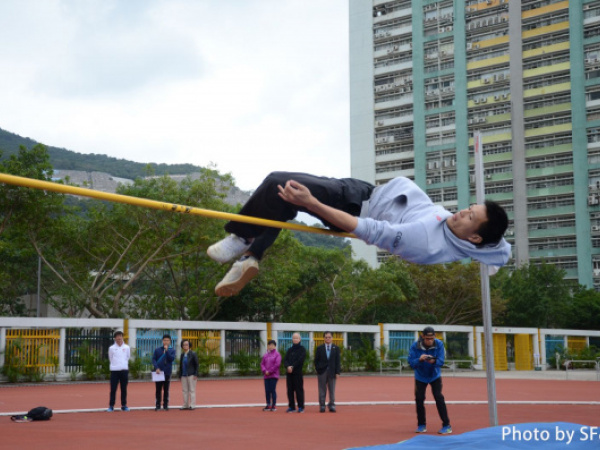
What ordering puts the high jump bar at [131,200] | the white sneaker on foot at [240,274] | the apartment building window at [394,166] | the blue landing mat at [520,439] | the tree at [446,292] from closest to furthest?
the high jump bar at [131,200]
the white sneaker on foot at [240,274]
the blue landing mat at [520,439]
the tree at [446,292]
the apartment building window at [394,166]

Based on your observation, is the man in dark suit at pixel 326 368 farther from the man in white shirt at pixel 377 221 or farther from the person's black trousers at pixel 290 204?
the person's black trousers at pixel 290 204

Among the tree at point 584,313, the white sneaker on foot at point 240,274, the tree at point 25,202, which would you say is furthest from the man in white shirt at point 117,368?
the tree at point 584,313

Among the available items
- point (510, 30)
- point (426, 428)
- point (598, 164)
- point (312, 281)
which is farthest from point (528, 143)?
point (426, 428)

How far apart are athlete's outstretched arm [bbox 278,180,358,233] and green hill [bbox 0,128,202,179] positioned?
91464 mm

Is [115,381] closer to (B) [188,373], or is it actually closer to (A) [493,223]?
(B) [188,373]

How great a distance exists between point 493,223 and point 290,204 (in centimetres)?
134

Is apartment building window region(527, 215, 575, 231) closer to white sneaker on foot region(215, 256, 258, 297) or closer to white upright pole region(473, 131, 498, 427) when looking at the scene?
white upright pole region(473, 131, 498, 427)

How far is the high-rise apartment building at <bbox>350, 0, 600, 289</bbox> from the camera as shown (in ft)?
184

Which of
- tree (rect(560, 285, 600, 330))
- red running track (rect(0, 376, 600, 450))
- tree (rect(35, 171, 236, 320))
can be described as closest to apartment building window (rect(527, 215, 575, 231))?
tree (rect(560, 285, 600, 330))

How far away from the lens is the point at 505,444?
662cm

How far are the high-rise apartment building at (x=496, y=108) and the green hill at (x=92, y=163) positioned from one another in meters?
39.1

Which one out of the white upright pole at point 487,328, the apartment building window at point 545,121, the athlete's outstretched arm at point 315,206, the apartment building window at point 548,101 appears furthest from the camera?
the apartment building window at point 548,101

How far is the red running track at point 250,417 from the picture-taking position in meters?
9.33

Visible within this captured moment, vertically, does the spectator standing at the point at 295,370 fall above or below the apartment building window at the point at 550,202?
below
